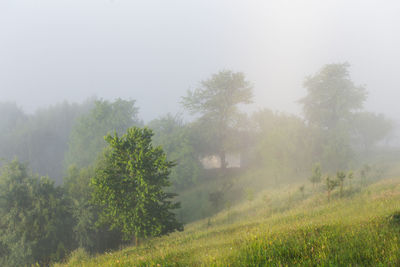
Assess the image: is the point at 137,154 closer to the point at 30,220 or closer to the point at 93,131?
the point at 30,220

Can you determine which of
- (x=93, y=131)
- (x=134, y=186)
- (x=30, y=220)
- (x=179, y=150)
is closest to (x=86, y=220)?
(x=30, y=220)

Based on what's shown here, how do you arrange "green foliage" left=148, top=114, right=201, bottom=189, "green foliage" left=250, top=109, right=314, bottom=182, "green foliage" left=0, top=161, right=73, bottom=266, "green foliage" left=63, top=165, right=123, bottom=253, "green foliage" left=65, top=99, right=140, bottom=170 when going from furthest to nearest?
"green foliage" left=65, top=99, right=140, bottom=170 → "green foliage" left=148, top=114, right=201, bottom=189 → "green foliage" left=250, top=109, right=314, bottom=182 → "green foliage" left=63, top=165, right=123, bottom=253 → "green foliage" left=0, top=161, right=73, bottom=266

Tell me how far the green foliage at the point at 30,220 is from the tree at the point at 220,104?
98.1 ft

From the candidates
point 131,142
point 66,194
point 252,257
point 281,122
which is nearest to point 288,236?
point 252,257

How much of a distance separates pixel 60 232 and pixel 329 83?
54.6 meters

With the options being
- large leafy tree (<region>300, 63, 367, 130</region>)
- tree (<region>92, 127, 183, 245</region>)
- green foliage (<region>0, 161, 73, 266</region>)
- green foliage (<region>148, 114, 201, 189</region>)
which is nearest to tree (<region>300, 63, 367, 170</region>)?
large leafy tree (<region>300, 63, 367, 130</region>)

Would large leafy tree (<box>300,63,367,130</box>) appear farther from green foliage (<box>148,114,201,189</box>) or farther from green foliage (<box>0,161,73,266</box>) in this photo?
green foliage (<box>0,161,73,266</box>)

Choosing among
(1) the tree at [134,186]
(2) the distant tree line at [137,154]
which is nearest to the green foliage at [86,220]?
(2) the distant tree line at [137,154]

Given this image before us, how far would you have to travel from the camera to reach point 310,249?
484 cm

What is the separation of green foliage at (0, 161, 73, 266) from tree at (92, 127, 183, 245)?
890 cm

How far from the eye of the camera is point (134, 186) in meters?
14.0

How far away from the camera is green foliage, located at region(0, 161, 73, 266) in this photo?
710 inches

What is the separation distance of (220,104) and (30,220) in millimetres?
35605

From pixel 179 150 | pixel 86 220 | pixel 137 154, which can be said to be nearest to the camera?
pixel 137 154
